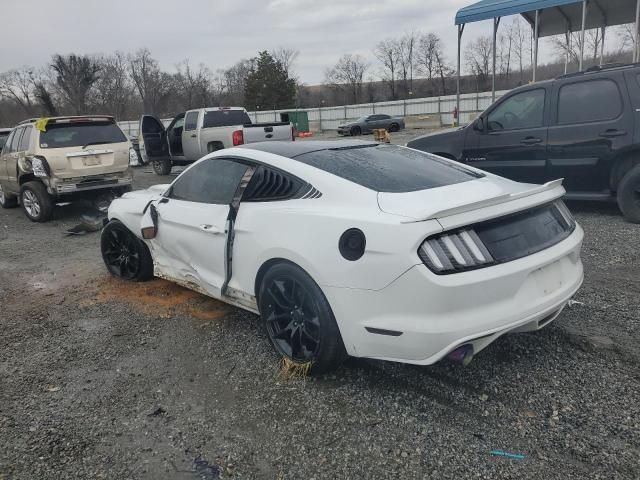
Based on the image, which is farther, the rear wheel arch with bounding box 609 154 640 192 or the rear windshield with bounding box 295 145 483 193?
the rear wheel arch with bounding box 609 154 640 192

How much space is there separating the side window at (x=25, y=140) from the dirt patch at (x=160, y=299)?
16.5 ft

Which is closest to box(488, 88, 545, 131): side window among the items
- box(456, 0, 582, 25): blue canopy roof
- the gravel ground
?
the gravel ground

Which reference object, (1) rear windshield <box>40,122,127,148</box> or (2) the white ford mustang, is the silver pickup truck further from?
(2) the white ford mustang

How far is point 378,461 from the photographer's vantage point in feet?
7.86

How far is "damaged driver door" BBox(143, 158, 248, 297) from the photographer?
12.2ft

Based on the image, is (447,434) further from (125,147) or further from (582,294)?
(125,147)

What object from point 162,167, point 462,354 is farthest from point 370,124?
point 462,354

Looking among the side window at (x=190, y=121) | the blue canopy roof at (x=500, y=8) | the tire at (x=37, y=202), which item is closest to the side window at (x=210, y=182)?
the tire at (x=37, y=202)

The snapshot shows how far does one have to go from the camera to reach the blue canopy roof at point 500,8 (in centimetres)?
1118

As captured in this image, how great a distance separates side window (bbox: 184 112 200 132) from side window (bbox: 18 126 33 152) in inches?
190

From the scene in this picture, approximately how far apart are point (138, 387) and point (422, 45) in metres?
77.4

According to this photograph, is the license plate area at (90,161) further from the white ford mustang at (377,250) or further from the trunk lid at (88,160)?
the white ford mustang at (377,250)

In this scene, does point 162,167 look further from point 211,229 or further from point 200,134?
point 211,229

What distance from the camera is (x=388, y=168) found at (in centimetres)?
340
